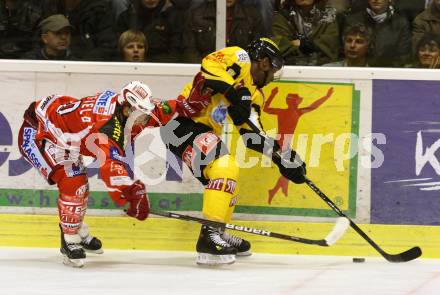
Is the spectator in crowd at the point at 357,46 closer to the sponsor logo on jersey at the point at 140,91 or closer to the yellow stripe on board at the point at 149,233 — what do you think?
the yellow stripe on board at the point at 149,233

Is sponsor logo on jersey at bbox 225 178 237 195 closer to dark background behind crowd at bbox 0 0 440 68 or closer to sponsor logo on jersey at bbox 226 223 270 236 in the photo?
sponsor logo on jersey at bbox 226 223 270 236

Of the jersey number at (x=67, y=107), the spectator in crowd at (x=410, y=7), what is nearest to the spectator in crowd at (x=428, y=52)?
the spectator in crowd at (x=410, y=7)

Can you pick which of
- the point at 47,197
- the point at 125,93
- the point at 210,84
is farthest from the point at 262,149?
the point at 47,197

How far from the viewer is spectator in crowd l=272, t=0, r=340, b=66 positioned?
6.50m

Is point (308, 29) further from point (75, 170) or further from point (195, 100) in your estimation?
point (75, 170)

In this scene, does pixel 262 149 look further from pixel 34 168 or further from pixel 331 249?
pixel 34 168

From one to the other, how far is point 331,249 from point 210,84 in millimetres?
1237

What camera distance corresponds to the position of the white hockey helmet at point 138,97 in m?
5.78

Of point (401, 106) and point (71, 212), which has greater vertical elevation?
point (401, 106)

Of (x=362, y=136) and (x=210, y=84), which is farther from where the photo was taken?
(x=362, y=136)

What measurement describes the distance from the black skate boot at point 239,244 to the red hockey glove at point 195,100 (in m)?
0.74

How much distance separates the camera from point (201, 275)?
578 cm

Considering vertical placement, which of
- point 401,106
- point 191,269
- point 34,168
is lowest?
point 191,269

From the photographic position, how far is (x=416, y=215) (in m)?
6.40
